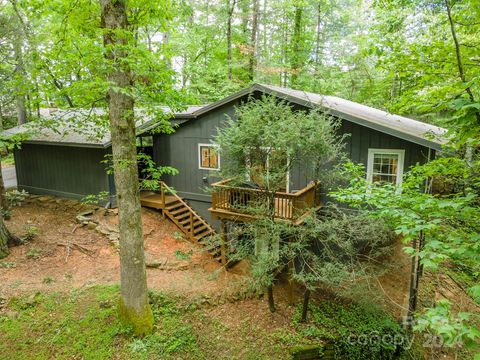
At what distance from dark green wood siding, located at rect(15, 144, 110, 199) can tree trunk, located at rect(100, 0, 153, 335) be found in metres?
6.13

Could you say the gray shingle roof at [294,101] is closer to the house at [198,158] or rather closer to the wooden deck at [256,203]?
the house at [198,158]

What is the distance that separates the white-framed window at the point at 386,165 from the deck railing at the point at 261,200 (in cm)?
165

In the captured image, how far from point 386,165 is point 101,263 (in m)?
8.64

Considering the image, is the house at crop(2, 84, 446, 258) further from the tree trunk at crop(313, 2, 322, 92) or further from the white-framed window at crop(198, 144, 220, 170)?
the tree trunk at crop(313, 2, 322, 92)

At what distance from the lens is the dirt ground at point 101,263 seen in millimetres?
7715

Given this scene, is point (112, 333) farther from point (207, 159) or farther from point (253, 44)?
point (253, 44)

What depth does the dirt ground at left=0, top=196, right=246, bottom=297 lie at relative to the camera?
25.2 ft

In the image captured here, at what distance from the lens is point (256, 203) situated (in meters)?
7.60

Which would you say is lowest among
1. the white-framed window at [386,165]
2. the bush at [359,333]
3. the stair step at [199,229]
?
the bush at [359,333]

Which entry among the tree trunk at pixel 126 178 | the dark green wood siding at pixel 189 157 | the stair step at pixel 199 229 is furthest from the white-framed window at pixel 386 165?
the stair step at pixel 199 229

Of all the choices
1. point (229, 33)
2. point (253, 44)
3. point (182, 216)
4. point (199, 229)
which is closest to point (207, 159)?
point (182, 216)

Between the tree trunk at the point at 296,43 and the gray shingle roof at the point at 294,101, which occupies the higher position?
the tree trunk at the point at 296,43

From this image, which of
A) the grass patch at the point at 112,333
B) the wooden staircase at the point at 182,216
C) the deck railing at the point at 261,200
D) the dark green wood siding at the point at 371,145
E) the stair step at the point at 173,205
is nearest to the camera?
the grass patch at the point at 112,333

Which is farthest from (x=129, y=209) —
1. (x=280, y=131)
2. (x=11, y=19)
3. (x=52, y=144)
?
(x=11, y=19)
